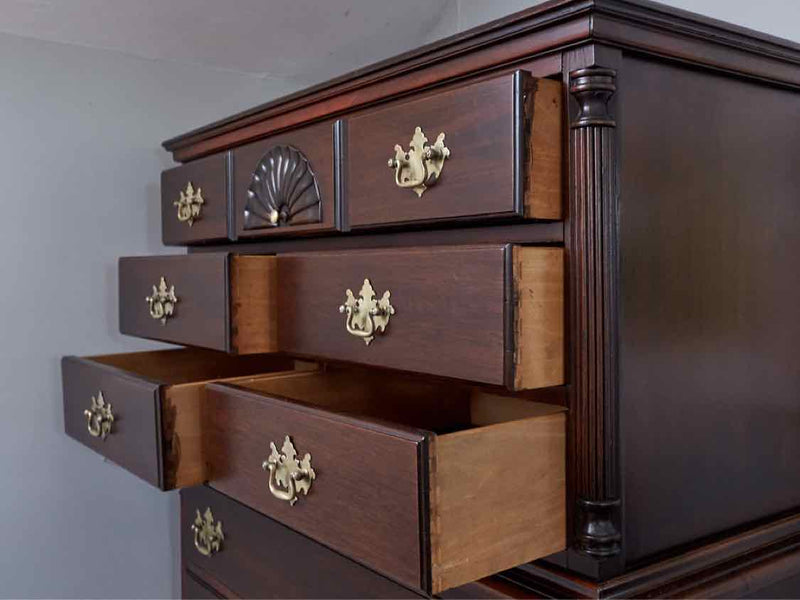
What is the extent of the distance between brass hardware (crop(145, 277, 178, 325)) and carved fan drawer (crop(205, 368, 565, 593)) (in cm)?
28

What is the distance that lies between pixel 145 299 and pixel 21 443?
43 centimetres

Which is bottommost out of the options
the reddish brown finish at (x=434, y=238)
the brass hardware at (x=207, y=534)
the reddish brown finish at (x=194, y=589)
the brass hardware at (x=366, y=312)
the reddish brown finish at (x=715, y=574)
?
the reddish brown finish at (x=194, y=589)

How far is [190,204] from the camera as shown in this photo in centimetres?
126

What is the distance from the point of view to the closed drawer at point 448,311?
678mm

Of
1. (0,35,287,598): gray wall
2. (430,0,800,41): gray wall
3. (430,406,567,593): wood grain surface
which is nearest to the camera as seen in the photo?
(430,406,567,593): wood grain surface

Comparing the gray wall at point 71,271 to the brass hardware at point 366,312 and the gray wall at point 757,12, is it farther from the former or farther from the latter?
the gray wall at point 757,12

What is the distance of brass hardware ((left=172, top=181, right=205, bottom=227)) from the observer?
124cm

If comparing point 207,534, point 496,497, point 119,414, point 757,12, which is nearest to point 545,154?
point 496,497

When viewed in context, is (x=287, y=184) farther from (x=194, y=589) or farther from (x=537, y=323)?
(x=194, y=589)

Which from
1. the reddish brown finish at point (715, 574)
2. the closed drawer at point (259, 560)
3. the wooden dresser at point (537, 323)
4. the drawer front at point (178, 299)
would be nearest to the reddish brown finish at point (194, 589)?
the closed drawer at point (259, 560)

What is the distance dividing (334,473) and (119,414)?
1.39ft

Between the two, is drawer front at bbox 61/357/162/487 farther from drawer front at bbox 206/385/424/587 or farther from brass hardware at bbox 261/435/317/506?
brass hardware at bbox 261/435/317/506

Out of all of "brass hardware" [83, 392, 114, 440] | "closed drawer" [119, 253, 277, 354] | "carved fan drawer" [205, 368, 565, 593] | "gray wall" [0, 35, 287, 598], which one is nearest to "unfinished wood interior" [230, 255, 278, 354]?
"closed drawer" [119, 253, 277, 354]

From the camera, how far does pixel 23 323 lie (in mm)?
1419
